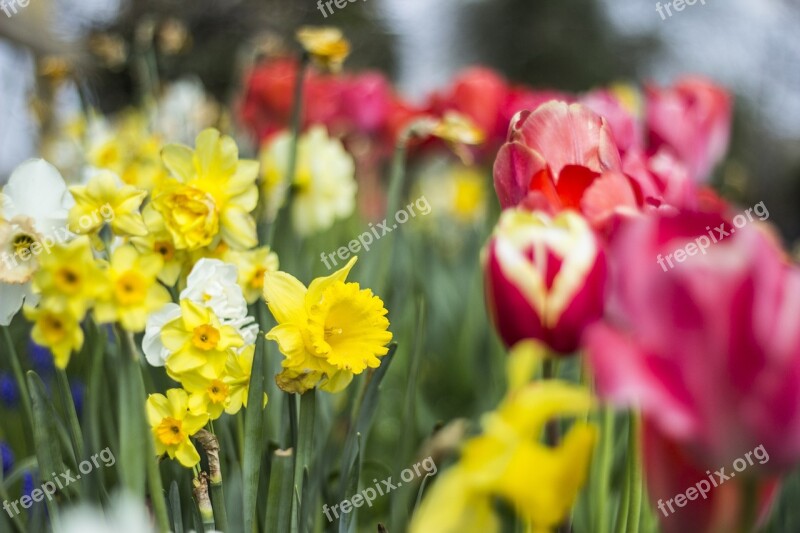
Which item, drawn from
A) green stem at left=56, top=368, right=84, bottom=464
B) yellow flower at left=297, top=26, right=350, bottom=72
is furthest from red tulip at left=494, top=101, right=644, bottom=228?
yellow flower at left=297, top=26, right=350, bottom=72

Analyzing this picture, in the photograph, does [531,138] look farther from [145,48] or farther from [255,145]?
[255,145]

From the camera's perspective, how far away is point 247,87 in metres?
1.81

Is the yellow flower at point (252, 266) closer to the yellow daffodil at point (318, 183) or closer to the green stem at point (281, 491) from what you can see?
the green stem at point (281, 491)

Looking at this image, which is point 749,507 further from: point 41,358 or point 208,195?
point 41,358

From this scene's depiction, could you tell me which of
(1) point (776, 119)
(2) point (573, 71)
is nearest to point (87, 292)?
(1) point (776, 119)

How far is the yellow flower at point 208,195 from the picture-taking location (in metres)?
0.60

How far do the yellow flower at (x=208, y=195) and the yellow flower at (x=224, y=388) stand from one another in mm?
113

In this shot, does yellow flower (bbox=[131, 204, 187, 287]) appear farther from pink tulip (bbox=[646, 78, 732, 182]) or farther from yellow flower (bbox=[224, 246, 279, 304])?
pink tulip (bbox=[646, 78, 732, 182])

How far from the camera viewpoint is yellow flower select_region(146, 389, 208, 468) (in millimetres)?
523

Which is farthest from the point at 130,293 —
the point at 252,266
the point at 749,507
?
the point at 749,507

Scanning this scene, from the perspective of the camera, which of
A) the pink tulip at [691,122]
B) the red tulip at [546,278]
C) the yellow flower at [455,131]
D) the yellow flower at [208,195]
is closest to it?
the red tulip at [546,278]

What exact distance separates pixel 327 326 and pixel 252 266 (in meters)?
0.14

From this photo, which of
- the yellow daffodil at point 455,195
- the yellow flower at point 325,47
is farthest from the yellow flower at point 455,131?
the yellow daffodil at point 455,195

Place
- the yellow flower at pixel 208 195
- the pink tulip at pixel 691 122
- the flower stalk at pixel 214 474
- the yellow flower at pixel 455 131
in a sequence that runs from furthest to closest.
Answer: the pink tulip at pixel 691 122 < the yellow flower at pixel 455 131 < the yellow flower at pixel 208 195 < the flower stalk at pixel 214 474
